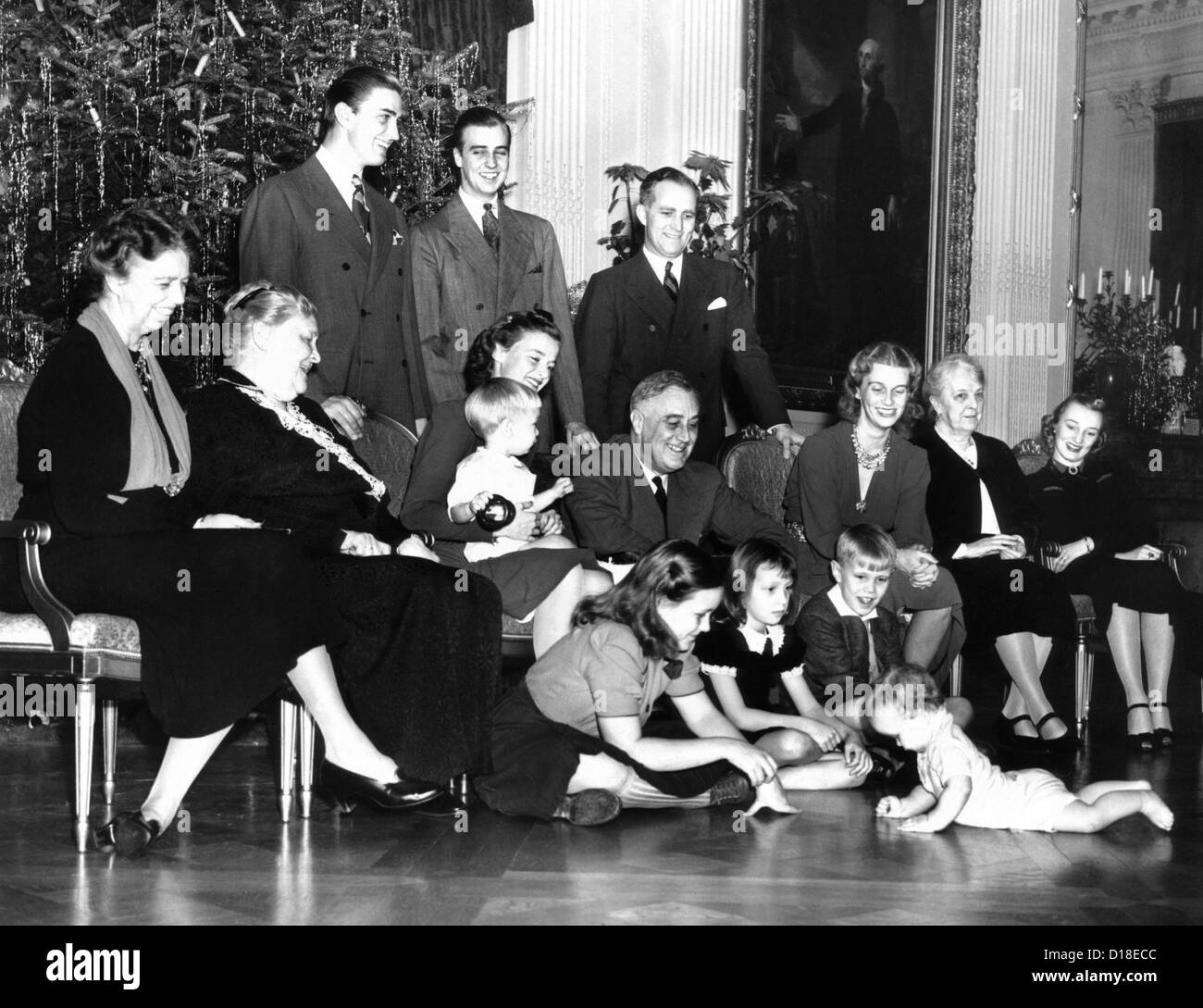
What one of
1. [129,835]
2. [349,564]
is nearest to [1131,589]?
[349,564]

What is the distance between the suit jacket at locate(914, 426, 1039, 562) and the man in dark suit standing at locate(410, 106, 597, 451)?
139 centimetres

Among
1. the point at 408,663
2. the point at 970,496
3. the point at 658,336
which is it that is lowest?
the point at 408,663

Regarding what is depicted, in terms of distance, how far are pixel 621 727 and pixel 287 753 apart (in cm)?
87

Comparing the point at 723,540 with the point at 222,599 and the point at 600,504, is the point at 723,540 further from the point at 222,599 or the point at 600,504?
the point at 222,599

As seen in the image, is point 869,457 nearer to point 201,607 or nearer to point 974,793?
point 974,793

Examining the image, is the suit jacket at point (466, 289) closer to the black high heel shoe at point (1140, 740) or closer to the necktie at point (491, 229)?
the necktie at point (491, 229)

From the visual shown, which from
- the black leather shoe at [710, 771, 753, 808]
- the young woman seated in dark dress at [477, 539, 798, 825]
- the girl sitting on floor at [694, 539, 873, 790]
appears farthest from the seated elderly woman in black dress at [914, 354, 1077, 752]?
the young woman seated in dark dress at [477, 539, 798, 825]

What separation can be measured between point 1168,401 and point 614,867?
28.8 ft

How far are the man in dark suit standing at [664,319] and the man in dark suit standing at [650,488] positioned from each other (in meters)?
0.55

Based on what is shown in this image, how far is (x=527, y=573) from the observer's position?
449cm

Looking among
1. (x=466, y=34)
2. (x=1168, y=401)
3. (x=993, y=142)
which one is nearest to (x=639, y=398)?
(x=466, y=34)

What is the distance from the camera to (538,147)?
7.82 meters

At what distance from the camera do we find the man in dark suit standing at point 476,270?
17.3ft

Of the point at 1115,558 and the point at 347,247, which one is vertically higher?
the point at 347,247
